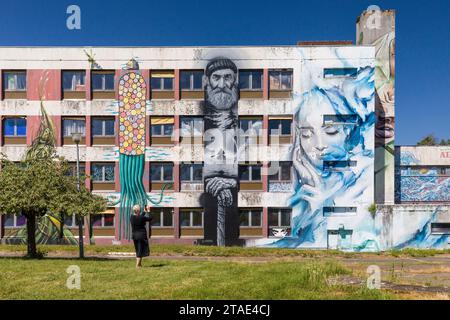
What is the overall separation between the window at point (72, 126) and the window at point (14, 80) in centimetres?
454

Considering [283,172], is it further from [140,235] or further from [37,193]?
[140,235]

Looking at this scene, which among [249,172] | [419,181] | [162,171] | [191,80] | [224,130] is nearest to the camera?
[224,130]

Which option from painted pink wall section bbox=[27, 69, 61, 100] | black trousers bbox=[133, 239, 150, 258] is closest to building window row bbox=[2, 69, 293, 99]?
painted pink wall section bbox=[27, 69, 61, 100]

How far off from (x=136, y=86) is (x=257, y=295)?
2327 centimetres

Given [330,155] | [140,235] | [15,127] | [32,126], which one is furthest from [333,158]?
[15,127]

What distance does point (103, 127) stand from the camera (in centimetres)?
2714

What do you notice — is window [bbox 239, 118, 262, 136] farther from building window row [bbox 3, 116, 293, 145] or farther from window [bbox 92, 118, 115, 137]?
window [bbox 92, 118, 115, 137]

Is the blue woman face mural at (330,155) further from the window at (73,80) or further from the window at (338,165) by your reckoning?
the window at (73,80)

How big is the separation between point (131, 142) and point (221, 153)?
711 centimetres

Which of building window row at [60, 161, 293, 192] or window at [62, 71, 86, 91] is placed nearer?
building window row at [60, 161, 293, 192]

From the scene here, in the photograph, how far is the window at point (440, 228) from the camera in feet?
88.0

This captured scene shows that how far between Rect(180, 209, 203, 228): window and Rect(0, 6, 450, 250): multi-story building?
0.08 metres

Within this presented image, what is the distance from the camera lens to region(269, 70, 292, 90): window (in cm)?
2705

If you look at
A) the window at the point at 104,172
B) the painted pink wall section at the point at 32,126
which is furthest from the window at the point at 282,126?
the painted pink wall section at the point at 32,126
